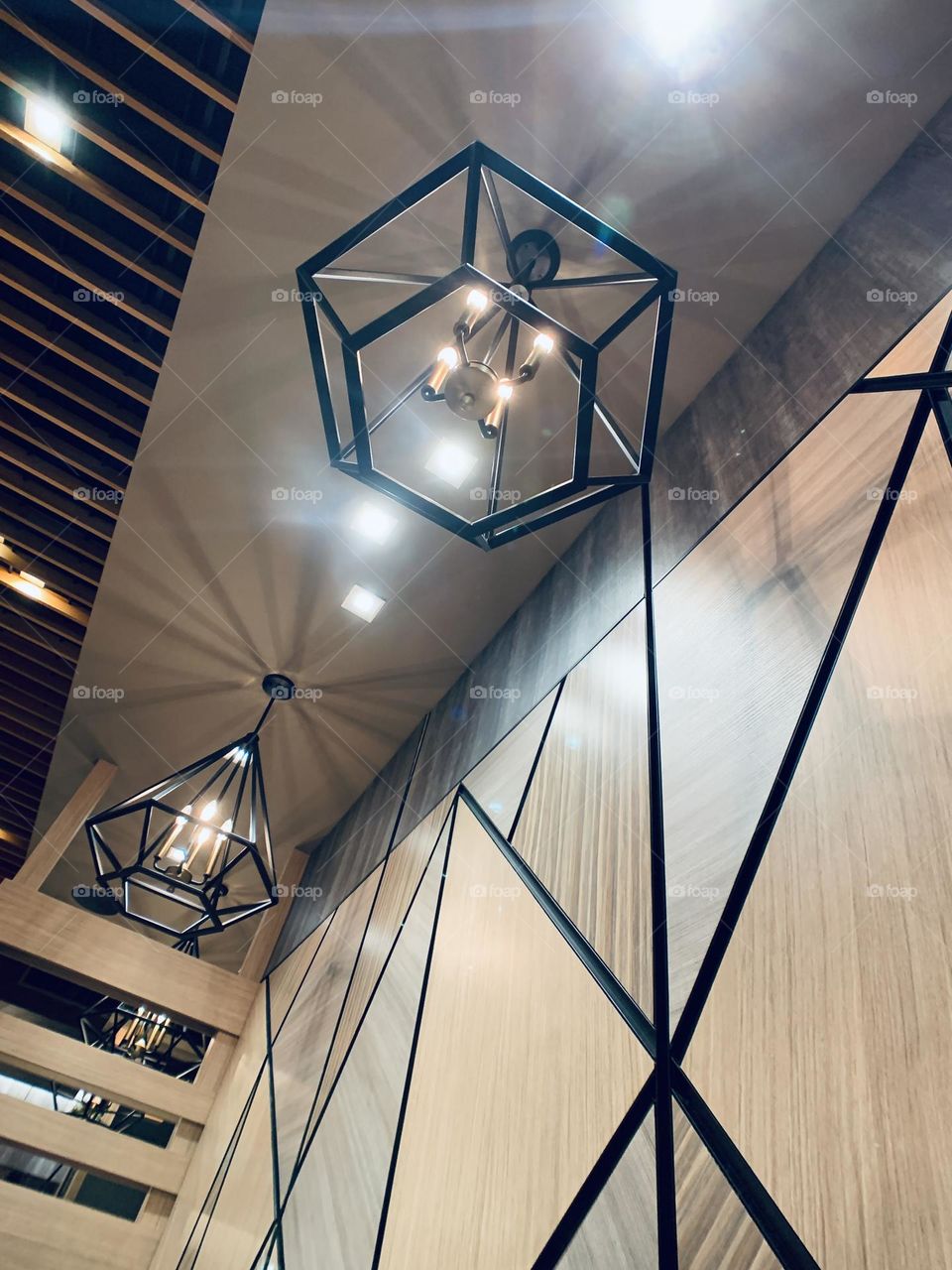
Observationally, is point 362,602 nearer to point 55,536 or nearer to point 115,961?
point 55,536

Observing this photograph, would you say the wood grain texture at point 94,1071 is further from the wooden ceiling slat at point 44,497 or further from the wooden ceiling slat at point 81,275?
the wooden ceiling slat at point 81,275

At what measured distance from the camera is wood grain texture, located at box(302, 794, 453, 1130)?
3.45m

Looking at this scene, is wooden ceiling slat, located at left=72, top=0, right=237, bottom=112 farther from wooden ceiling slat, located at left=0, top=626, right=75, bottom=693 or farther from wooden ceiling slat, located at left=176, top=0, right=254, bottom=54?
wooden ceiling slat, located at left=0, top=626, right=75, bottom=693

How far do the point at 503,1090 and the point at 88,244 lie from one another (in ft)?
12.2

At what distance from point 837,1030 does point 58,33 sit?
3.98 meters

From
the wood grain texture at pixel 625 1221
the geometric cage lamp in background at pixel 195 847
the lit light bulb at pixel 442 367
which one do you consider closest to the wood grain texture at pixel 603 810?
the wood grain texture at pixel 625 1221

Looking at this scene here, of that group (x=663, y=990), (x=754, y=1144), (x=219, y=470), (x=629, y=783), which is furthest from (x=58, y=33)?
(x=754, y=1144)

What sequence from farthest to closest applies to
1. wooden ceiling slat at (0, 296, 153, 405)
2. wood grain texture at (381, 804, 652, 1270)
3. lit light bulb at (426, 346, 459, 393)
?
1. wooden ceiling slat at (0, 296, 153, 405)
2. lit light bulb at (426, 346, 459, 393)
3. wood grain texture at (381, 804, 652, 1270)

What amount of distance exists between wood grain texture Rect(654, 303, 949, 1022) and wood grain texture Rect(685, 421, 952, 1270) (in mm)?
121

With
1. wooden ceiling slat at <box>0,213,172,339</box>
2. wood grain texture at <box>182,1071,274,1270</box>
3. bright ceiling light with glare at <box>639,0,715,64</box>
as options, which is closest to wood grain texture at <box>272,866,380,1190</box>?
wood grain texture at <box>182,1071,274,1270</box>

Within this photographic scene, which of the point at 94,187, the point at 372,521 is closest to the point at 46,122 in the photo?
the point at 94,187

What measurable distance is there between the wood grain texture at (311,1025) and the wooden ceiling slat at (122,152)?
11.7 feet

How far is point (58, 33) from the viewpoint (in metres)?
2.88

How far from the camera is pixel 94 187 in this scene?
3182 millimetres
